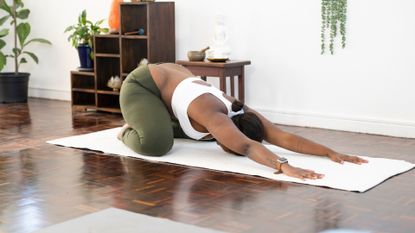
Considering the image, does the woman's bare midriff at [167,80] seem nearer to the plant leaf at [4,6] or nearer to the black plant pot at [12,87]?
the black plant pot at [12,87]

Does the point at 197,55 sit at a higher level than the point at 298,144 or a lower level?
higher

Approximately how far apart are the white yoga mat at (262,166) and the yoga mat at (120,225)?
108cm

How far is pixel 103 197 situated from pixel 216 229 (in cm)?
88

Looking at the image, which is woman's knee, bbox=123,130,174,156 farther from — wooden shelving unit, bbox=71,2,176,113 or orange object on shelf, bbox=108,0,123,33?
orange object on shelf, bbox=108,0,123,33

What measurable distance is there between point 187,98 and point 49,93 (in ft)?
12.9

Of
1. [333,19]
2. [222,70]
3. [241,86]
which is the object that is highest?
[333,19]

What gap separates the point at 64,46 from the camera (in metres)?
8.08

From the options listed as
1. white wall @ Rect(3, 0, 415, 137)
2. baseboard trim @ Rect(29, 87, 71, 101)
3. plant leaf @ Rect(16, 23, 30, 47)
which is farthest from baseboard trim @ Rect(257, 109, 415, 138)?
plant leaf @ Rect(16, 23, 30, 47)

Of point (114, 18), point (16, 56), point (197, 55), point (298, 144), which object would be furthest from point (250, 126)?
point (16, 56)

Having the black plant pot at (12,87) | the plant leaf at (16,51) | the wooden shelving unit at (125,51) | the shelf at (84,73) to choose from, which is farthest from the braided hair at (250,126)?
the plant leaf at (16,51)

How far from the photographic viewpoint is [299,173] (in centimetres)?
414

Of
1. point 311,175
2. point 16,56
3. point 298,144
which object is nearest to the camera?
point 311,175

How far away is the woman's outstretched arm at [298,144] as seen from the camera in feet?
15.0

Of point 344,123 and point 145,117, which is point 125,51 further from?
point 344,123
